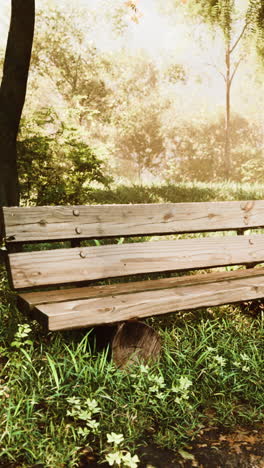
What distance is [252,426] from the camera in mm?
2758

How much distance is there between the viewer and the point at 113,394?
8.50ft

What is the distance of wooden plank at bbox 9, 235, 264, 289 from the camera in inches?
112

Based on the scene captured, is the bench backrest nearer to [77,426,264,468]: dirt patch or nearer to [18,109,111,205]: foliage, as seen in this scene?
[77,426,264,468]: dirt patch

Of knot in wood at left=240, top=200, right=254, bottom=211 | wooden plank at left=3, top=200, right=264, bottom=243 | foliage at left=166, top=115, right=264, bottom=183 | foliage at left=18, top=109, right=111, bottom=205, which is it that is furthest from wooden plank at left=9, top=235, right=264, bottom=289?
foliage at left=166, top=115, right=264, bottom=183

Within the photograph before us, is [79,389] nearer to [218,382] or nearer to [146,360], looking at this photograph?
[146,360]

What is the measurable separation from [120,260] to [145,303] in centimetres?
48

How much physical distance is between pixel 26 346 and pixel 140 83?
87.8ft

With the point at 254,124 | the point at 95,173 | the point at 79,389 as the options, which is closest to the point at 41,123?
the point at 95,173

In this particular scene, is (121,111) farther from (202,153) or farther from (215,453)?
(215,453)

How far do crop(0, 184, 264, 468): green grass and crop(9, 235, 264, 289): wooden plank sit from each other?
1.24 ft

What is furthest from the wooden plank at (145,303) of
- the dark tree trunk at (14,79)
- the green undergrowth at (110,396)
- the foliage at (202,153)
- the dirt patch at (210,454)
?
the foliage at (202,153)

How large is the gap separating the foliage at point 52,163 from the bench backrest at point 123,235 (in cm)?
256

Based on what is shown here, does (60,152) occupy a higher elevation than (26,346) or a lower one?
higher

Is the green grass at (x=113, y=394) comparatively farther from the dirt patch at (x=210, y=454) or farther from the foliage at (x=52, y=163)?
the foliage at (x=52, y=163)
